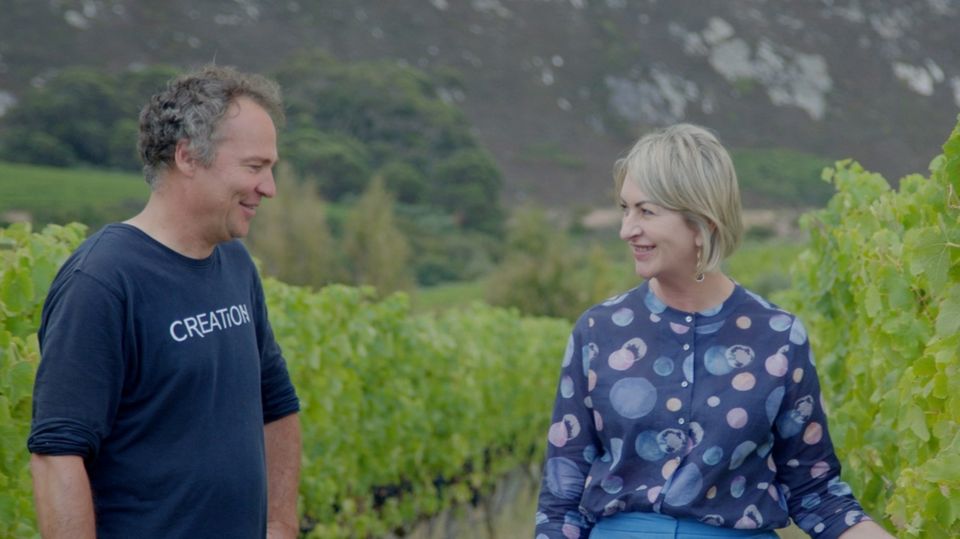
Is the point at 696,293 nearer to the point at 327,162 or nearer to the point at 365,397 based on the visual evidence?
the point at 365,397

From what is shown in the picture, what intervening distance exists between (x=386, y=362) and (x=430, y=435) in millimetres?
1010

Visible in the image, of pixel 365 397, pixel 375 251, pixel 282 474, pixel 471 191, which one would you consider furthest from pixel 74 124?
pixel 282 474

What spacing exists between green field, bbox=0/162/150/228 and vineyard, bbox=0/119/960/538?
94.1 feet

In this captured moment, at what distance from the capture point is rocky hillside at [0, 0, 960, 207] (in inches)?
2260

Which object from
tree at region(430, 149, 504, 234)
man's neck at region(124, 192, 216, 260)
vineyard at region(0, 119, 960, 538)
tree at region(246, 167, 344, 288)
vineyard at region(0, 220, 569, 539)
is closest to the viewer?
man's neck at region(124, 192, 216, 260)

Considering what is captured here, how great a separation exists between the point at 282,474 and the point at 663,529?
0.86 metres

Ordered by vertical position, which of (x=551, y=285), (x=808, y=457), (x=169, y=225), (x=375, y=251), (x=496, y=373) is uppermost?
(x=375, y=251)

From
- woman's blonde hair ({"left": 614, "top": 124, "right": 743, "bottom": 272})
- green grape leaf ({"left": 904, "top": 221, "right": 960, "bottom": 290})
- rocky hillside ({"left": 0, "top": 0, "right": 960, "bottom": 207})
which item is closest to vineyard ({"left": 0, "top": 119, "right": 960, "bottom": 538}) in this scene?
green grape leaf ({"left": 904, "top": 221, "right": 960, "bottom": 290})

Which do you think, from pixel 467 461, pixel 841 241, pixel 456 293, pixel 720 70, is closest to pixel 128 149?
pixel 456 293

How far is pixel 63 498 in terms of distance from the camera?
7.66 ft

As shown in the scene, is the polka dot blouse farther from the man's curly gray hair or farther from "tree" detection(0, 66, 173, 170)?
"tree" detection(0, 66, 173, 170)

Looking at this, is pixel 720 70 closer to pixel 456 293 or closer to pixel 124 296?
pixel 456 293

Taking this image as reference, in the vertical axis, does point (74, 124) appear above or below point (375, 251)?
above

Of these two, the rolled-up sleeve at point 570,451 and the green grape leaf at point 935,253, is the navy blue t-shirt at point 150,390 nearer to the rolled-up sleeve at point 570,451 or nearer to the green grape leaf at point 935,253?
the rolled-up sleeve at point 570,451
